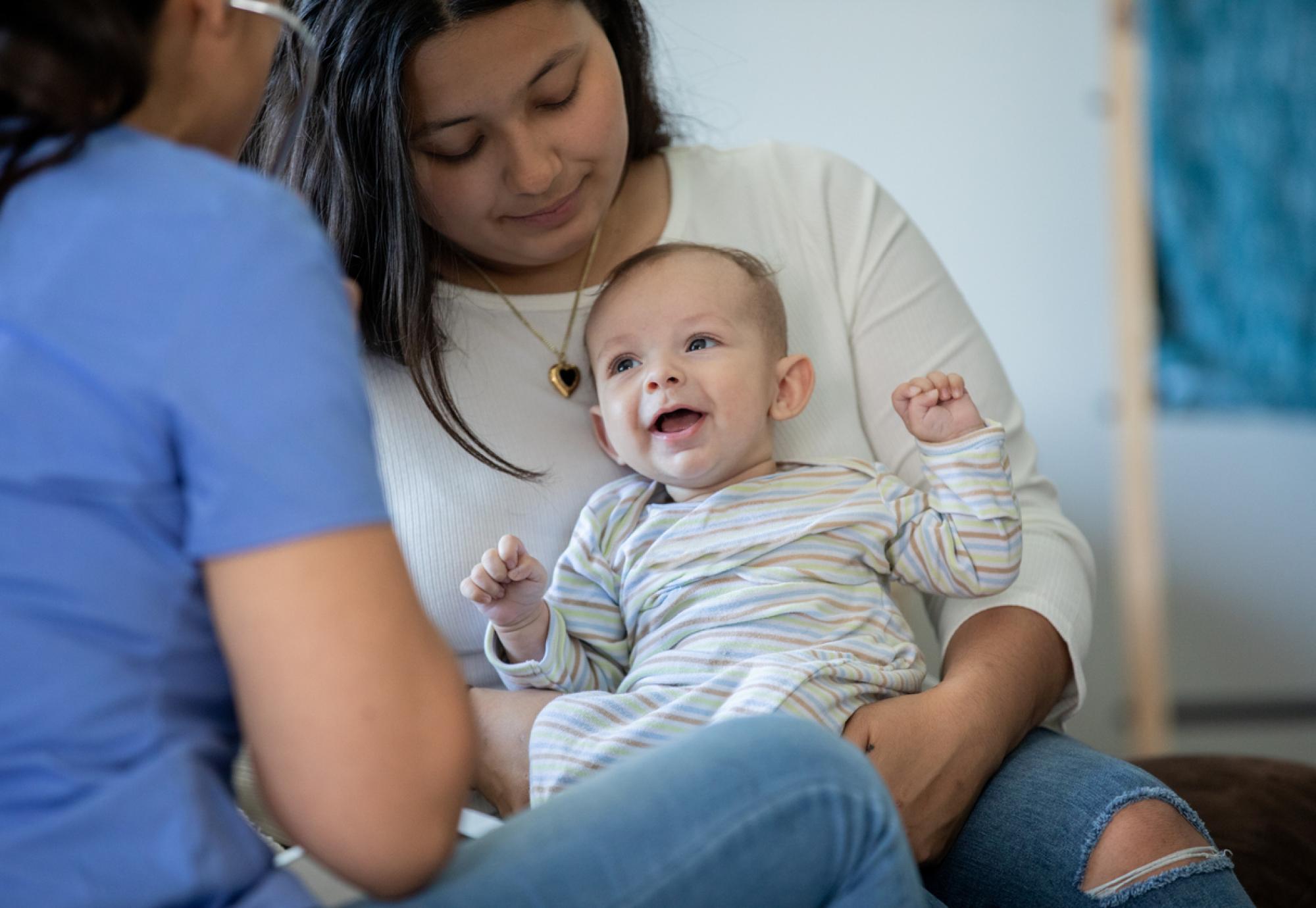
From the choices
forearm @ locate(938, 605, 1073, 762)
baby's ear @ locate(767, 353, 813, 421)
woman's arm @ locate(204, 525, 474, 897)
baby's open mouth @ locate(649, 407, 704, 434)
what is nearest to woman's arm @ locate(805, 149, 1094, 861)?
forearm @ locate(938, 605, 1073, 762)

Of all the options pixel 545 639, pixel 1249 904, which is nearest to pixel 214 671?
pixel 545 639

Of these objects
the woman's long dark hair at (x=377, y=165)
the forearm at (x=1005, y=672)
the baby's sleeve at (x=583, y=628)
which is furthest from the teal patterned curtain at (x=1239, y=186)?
the baby's sleeve at (x=583, y=628)

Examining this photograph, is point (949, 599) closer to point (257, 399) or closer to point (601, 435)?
point (601, 435)

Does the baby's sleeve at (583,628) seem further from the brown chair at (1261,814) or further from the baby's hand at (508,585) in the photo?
the brown chair at (1261,814)

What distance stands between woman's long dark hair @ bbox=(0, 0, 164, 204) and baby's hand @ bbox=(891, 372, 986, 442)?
74 cm

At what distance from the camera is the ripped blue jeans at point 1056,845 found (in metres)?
1.05

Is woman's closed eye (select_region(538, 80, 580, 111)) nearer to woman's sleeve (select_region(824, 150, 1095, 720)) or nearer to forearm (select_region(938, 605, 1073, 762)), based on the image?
woman's sleeve (select_region(824, 150, 1095, 720))

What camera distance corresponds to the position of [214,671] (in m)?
0.69

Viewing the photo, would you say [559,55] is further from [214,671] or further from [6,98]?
[214,671]

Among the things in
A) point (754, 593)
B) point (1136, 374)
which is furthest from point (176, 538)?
point (1136, 374)

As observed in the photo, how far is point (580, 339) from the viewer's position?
1.43 metres

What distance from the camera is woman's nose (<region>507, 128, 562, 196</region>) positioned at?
1.26 m

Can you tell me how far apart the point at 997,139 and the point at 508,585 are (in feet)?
5.33

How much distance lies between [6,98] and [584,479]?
0.78 m
